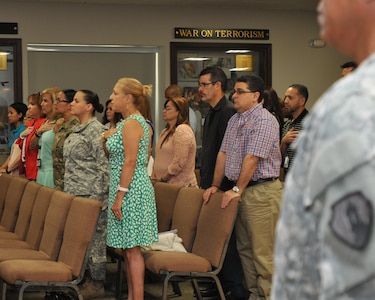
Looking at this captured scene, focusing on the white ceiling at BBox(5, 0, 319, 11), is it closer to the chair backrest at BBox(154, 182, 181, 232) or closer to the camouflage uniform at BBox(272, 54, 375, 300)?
the chair backrest at BBox(154, 182, 181, 232)

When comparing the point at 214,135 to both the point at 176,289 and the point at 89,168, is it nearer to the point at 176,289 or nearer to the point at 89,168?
the point at 89,168

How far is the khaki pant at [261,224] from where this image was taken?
5.68m

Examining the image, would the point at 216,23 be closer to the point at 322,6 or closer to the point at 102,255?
the point at 102,255

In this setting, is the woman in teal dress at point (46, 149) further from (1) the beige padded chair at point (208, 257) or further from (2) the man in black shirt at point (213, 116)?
(1) the beige padded chair at point (208, 257)

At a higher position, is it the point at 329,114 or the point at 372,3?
the point at 372,3

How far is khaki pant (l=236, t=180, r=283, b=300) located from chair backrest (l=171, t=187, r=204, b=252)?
0.32 metres

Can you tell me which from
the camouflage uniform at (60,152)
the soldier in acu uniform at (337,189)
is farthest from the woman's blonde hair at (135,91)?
the soldier in acu uniform at (337,189)

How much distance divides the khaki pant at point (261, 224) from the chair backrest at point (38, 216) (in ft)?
4.66

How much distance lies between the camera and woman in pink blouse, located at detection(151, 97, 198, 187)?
6.95m

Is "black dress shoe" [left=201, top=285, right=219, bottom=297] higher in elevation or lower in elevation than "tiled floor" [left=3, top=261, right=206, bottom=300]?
higher

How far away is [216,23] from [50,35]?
239 centimetres

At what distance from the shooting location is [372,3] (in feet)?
4.07

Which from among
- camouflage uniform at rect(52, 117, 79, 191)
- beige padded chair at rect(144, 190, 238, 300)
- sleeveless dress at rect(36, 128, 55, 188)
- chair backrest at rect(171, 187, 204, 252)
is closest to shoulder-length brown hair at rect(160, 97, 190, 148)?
camouflage uniform at rect(52, 117, 79, 191)

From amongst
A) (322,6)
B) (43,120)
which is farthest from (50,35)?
(322,6)
